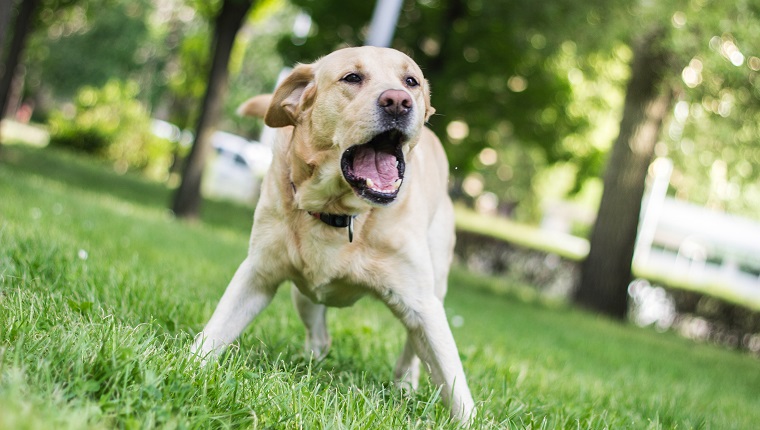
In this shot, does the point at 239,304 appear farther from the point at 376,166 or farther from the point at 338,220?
the point at 376,166

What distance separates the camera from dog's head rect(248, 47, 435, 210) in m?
3.07

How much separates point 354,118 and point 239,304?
103 centimetres

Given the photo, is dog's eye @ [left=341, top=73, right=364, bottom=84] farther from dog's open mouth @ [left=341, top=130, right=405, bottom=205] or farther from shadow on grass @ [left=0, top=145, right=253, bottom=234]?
shadow on grass @ [left=0, top=145, right=253, bottom=234]

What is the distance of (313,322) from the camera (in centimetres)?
408

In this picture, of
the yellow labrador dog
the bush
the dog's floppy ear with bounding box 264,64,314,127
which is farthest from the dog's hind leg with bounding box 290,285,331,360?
the bush

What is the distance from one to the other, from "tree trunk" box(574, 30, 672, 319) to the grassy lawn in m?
5.20

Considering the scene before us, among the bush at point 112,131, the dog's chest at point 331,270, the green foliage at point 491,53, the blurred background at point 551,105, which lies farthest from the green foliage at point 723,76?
the bush at point 112,131

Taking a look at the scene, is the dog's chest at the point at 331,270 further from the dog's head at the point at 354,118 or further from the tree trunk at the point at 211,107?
the tree trunk at the point at 211,107

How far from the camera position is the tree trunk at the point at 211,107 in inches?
502

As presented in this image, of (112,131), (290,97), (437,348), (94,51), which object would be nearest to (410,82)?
(290,97)

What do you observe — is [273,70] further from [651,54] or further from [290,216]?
[290,216]

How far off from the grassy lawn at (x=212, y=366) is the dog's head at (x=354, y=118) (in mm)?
844

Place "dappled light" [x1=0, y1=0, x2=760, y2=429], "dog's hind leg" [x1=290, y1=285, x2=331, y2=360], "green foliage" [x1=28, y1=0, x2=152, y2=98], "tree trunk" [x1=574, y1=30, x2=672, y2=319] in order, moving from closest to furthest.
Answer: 1. "dappled light" [x1=0, y1=0, x2=760, y2=429]
2. "dog's hind leg" [x1=290, y1=285, x2=331, y2=360]
3. "tree trunk" [x1=574, y1=30, x2=672, y2=319]
4. "green foliage" [x1=28, y1=0, x2=152, y2=98]

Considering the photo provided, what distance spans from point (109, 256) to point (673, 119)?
51.6ft
